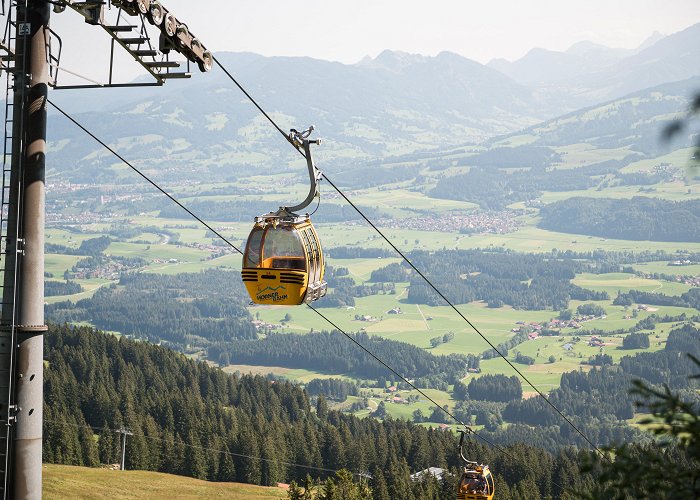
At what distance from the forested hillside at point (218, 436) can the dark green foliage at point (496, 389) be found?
6838cm

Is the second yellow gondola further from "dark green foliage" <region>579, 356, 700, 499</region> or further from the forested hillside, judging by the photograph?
the forested hillside

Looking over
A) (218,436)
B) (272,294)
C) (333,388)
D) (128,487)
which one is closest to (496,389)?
(333,388)

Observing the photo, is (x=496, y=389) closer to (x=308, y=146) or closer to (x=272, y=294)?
(x=272, y=294)

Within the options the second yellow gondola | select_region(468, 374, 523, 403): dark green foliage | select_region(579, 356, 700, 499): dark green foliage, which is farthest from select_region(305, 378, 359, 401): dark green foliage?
select_region(579, 356, 700, 499): dark green foliage

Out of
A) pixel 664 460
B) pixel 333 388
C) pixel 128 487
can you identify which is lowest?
pixel 333 388

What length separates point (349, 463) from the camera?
326ft

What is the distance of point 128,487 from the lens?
6506 cm

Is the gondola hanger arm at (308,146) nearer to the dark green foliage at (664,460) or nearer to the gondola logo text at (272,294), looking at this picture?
the gondola logo text at (272,294)

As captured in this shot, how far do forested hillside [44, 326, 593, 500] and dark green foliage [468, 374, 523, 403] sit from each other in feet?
224

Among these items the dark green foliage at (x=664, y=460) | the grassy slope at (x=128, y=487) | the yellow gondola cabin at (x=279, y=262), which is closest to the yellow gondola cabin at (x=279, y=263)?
the yellow gondola cabin at (x=279, y=262)

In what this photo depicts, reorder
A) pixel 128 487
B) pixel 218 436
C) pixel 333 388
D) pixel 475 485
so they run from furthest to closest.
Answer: pixel 333 388
pixel 218 436
pixel 128 487
pixel 475 485

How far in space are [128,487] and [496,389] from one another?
425ft

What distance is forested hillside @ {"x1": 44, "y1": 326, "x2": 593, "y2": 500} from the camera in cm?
8994

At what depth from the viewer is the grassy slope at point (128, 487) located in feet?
188
